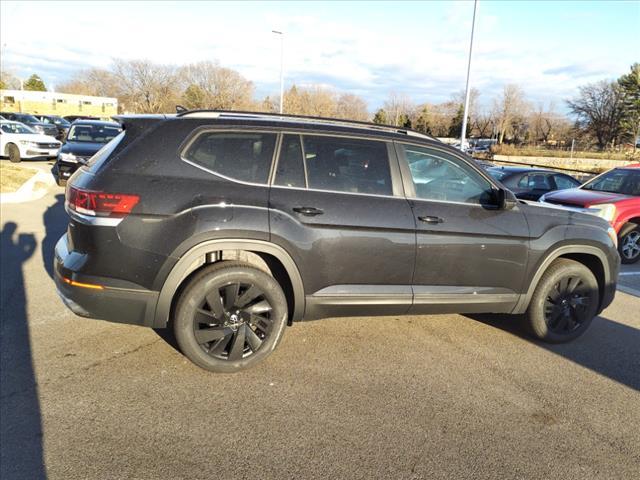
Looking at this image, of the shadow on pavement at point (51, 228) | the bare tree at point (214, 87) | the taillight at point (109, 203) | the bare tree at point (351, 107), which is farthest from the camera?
the bare tree at point (351, 107)

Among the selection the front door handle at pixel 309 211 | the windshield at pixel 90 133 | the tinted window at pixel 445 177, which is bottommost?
the front door handle at pixel 309 211

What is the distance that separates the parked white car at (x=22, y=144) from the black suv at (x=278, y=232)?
18.2 m

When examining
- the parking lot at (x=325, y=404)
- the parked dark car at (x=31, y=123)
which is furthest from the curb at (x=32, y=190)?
the parked dark car at (x=31, y=123)

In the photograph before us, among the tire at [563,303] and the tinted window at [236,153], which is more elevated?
the tinted window at [236,153]

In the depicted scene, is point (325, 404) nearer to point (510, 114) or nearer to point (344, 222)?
point (344, 222)

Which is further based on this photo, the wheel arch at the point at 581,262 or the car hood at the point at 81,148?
the car hood at the point at 81,148

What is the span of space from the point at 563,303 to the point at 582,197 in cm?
435

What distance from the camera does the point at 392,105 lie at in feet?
235

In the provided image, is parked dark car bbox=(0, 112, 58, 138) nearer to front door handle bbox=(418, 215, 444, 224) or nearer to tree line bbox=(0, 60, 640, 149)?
tree line bbox=(0, 60, 640, 149)

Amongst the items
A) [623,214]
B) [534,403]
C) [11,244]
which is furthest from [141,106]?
[534,403]

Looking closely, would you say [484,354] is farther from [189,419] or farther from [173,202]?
[173,202]

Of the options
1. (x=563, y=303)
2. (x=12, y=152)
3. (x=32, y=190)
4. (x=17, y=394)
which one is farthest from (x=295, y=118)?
(x=12, y=152)

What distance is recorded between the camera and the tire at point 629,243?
26.7ft

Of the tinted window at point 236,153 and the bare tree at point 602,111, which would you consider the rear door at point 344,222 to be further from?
the bare tree at point 602,111
